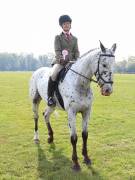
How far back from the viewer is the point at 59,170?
8.20 meters

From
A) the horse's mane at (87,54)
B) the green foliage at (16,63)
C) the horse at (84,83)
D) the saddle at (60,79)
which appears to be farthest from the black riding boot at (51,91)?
the green foliage at (16,63)

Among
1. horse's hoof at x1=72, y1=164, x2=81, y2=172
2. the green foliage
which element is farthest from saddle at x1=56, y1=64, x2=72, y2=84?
the green foliage

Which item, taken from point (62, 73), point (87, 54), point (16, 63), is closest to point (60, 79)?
point (62, 73)

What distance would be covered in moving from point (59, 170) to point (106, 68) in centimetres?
263

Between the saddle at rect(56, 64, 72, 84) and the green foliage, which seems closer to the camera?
the saddle at rect(56, 64, 72, 84)

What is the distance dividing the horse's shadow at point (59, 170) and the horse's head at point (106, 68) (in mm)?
1887

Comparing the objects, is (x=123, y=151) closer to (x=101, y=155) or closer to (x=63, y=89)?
(x=101, y=155)

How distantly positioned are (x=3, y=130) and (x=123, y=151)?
15.9ft

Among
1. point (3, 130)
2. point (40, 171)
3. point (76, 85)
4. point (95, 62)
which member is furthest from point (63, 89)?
point (3, 130)

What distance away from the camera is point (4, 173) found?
316 inches

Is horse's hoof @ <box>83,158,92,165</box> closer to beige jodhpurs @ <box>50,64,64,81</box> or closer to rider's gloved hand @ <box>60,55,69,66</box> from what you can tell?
beige jodhpurs @ <box>50,64,64,81</box>

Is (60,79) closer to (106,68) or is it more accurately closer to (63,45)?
(63,45)

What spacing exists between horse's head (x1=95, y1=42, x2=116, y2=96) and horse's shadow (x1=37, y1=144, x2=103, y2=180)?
6.19 ft

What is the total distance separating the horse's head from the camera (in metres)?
7.38
